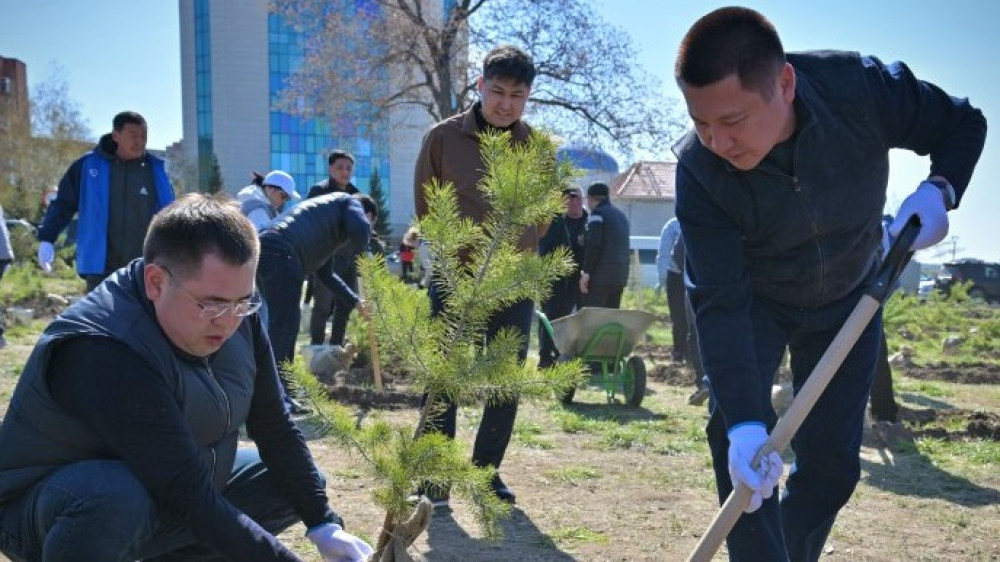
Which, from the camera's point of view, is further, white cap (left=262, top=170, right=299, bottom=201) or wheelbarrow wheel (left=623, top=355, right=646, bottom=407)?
white cap (left=262, top=170, right=299, bottom=201)

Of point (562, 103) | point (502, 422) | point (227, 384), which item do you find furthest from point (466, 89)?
point (227, 384)

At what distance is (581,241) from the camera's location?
29.7 ft

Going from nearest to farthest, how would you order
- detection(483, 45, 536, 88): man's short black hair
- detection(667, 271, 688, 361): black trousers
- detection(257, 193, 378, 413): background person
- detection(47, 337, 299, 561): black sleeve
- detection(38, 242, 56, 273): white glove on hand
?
detection(47, 337, 299, 561): black sleeve, detection(483, 45, 536, 88): man's short black hair, detection(257, 193, 378, 413): background person, detection(38, 242, 56, 273): white glove on hand, detection(667, 271, 688, 361): black trousers

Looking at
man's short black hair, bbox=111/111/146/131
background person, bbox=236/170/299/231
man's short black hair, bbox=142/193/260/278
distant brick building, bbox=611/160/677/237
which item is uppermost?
man's short black hair, bbox=111/111/146/131

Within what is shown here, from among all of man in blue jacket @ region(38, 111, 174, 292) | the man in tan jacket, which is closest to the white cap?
man in blue jacket @ region(38, 111, 174, 292)

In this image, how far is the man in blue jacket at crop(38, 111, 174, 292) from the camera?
19.0 ft

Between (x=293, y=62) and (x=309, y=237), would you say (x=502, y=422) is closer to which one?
(x=309, y=237)

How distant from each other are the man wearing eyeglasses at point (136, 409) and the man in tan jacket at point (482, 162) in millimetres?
1589

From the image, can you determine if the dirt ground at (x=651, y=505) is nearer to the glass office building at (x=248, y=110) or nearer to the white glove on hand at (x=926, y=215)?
the white glove on hand at (x=926, y=215)

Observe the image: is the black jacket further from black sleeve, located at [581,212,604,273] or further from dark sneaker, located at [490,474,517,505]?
dark sneaker, located at [490,474,517,505]

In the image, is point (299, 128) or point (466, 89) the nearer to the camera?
point (466, 89)

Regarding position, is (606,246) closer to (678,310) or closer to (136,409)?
(678,310)

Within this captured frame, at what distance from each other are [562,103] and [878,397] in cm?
→ 1709

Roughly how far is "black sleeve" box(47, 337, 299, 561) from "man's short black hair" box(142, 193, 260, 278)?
0.74 feet
